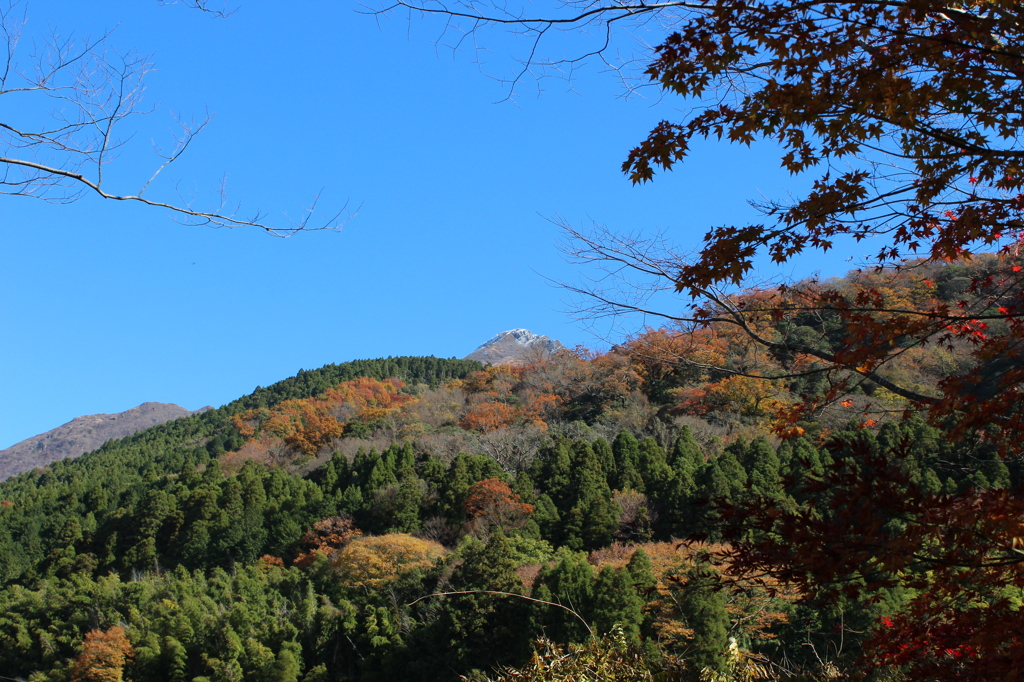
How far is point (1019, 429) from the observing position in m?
3.17

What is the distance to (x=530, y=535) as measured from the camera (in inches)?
909

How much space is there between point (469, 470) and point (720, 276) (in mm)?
24721

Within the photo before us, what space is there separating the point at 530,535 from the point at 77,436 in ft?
366

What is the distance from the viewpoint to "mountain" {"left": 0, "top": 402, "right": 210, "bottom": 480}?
108 metres

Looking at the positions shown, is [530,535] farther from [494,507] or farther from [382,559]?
[382,559]

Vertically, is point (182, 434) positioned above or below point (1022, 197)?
above

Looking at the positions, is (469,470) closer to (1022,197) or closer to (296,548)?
(296,548)

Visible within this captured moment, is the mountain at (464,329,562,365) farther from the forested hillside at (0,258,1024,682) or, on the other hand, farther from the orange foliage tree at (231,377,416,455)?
the forested hillside at (0,258,1024,682)

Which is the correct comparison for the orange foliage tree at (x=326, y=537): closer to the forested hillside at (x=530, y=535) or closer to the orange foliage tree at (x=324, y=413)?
the forested hillside at (x=530, y=535)

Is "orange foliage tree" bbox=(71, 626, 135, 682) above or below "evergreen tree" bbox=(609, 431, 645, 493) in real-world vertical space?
below

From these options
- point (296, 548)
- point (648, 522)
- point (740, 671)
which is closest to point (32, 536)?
point (296, 548)

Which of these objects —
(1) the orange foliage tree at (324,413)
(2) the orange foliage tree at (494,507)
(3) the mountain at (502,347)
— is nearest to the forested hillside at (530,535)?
(2) the orange foliage tree at (494,507)

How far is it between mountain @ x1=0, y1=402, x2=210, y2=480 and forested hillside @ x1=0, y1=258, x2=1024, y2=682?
253 ft

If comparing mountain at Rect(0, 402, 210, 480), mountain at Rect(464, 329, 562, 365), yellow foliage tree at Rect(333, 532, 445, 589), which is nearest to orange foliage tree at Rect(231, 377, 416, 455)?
mountain at Rect(464, 329, 562, 365)
